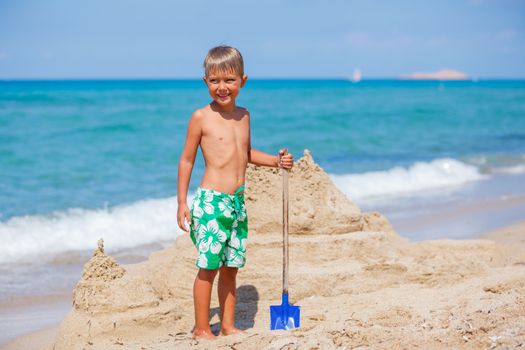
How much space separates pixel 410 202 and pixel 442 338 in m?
6.31

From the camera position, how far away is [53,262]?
242 inches

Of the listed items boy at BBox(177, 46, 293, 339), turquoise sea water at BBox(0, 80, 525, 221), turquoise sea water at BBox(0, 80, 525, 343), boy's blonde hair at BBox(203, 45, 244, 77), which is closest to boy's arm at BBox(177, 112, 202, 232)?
boy at BBox(177, 46, 293, 339)

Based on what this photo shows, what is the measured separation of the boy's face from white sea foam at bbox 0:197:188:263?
363 centimetres

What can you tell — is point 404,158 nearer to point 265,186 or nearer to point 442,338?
point 265,186

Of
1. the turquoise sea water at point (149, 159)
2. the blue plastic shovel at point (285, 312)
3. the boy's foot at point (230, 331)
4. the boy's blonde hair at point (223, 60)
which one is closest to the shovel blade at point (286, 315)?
the blue plastic shovel at point (285, 312)

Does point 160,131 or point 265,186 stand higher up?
point 160,131

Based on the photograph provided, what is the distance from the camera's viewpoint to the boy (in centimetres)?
335

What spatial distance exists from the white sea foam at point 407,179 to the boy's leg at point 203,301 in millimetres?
6503

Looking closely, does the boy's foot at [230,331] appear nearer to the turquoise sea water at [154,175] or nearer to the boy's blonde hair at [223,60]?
the boy's blonde hair at [223,60]

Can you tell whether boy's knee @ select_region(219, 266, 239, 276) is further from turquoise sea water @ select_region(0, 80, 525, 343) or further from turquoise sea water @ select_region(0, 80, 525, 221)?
turquoise sea water @ select_region(0, 80, 525, 221)

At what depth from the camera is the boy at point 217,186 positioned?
3.35m

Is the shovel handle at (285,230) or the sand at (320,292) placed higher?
the shovel handle at (285,230)

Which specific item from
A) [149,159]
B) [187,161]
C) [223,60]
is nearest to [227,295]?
[187,161]

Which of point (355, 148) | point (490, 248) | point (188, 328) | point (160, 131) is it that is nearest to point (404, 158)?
point (355, 148)
